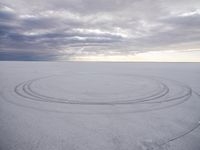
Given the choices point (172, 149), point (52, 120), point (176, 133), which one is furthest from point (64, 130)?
point (176, 133)

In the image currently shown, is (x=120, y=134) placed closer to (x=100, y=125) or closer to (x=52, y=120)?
(x=100, y=125)

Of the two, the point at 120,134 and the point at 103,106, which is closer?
the point at 120,134

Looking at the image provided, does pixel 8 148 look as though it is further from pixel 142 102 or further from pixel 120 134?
pixel 142 102

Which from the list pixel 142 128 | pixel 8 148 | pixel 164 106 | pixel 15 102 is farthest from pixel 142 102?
pixel 15 102

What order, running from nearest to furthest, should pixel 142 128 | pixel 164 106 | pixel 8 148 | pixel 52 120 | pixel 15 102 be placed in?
pixel 8 148, pixel 142 128, pixel 52 120, pixel 164 106, pixel 15 102

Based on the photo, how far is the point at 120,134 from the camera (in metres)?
5.31

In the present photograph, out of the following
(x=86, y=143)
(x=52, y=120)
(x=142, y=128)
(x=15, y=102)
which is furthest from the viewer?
(x=15, y=102)

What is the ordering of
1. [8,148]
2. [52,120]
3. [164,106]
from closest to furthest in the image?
[8,148] < [52,120] < [164,106]

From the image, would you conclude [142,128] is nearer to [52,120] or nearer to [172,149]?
[172,149]

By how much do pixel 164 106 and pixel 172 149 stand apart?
14.2 ft

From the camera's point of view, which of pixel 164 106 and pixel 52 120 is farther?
pixel 164 106

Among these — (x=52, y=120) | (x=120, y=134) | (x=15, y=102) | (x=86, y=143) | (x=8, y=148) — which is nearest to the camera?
(x=8, y=148)

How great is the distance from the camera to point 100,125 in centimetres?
605

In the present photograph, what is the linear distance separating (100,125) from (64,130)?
1557 millimetres
